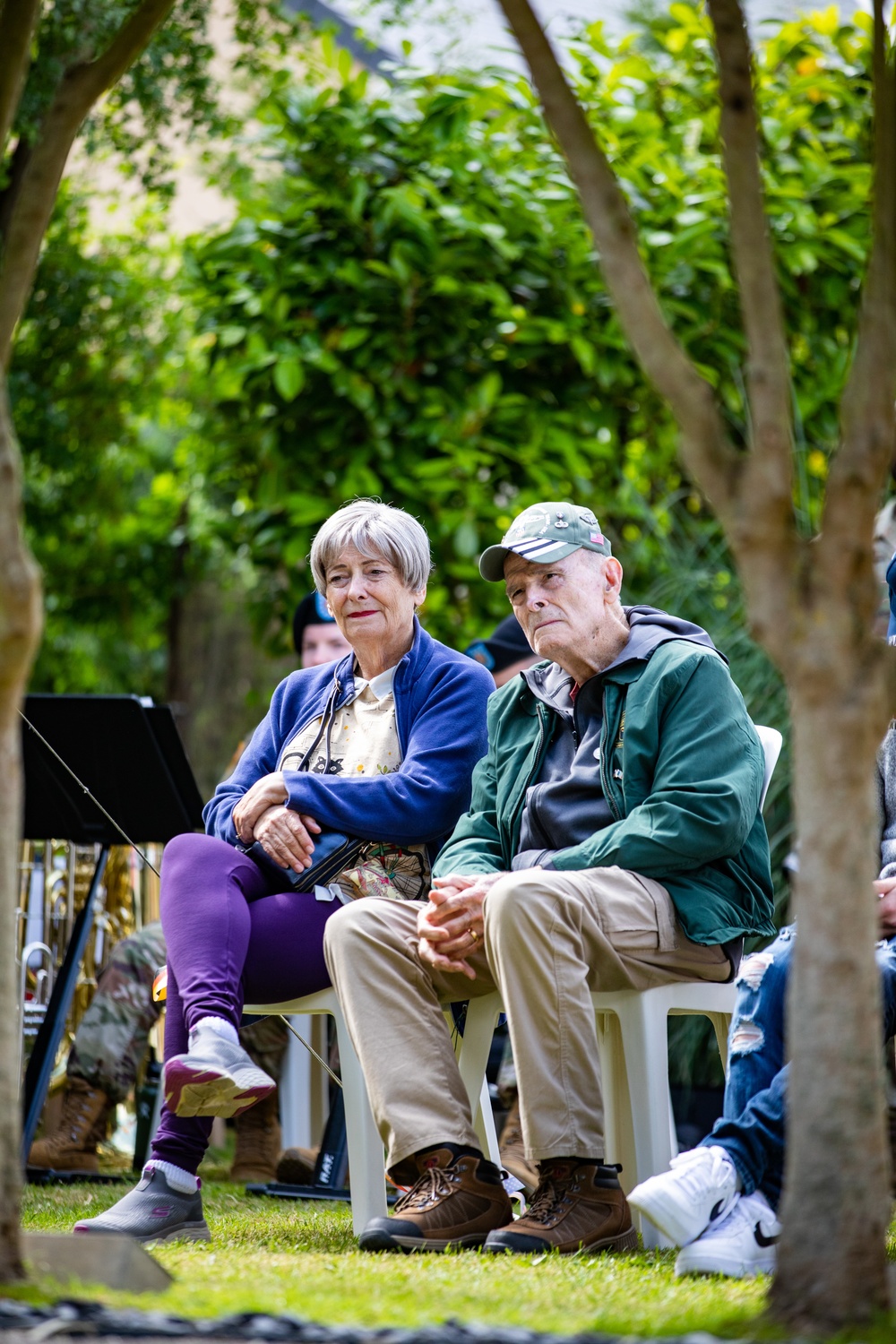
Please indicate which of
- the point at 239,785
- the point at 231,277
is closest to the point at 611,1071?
the point at 239,785

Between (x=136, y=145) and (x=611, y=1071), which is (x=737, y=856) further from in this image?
(x=136, y=145)

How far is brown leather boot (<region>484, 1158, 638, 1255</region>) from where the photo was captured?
107 inches

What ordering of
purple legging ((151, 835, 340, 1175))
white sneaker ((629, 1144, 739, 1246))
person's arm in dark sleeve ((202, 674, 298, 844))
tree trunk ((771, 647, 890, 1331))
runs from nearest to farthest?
tree trunk ((771, 647, 890, 1331)), white sneaker ((629, 1144, 739, 1246)), purple legging ((151, 835, 340, 1175)), person's arm in dark sleeve ((202, 674, 298, 844))

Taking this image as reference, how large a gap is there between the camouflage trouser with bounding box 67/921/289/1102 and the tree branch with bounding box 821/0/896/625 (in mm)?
2982

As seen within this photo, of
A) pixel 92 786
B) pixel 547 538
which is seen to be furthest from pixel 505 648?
pixel 547 538

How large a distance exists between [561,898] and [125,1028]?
2.16 m

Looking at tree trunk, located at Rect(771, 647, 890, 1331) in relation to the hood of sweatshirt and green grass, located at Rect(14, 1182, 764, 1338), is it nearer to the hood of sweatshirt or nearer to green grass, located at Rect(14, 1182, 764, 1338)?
green grass, located at Rect(14, 1182, 764, 1338)

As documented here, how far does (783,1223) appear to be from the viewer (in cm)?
190

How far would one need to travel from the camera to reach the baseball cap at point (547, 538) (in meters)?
3.37

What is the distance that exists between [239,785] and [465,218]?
8.96 feet

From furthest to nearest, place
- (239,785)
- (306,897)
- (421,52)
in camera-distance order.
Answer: (421,52) → (239,785) → (306,897)

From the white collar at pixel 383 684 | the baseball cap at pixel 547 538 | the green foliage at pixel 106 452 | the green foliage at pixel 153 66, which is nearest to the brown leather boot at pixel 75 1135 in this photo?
the white collar at pixel 383 684

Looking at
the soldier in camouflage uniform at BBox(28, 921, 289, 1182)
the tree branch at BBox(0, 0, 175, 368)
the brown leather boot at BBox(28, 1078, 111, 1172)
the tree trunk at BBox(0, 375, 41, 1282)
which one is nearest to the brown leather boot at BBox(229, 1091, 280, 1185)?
the soldier in camouflage uniform at BBox(28, 921, 289, 1182)

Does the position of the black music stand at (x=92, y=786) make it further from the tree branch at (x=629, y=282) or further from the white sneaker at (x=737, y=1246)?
the tree branch at (x=629, y=282)
